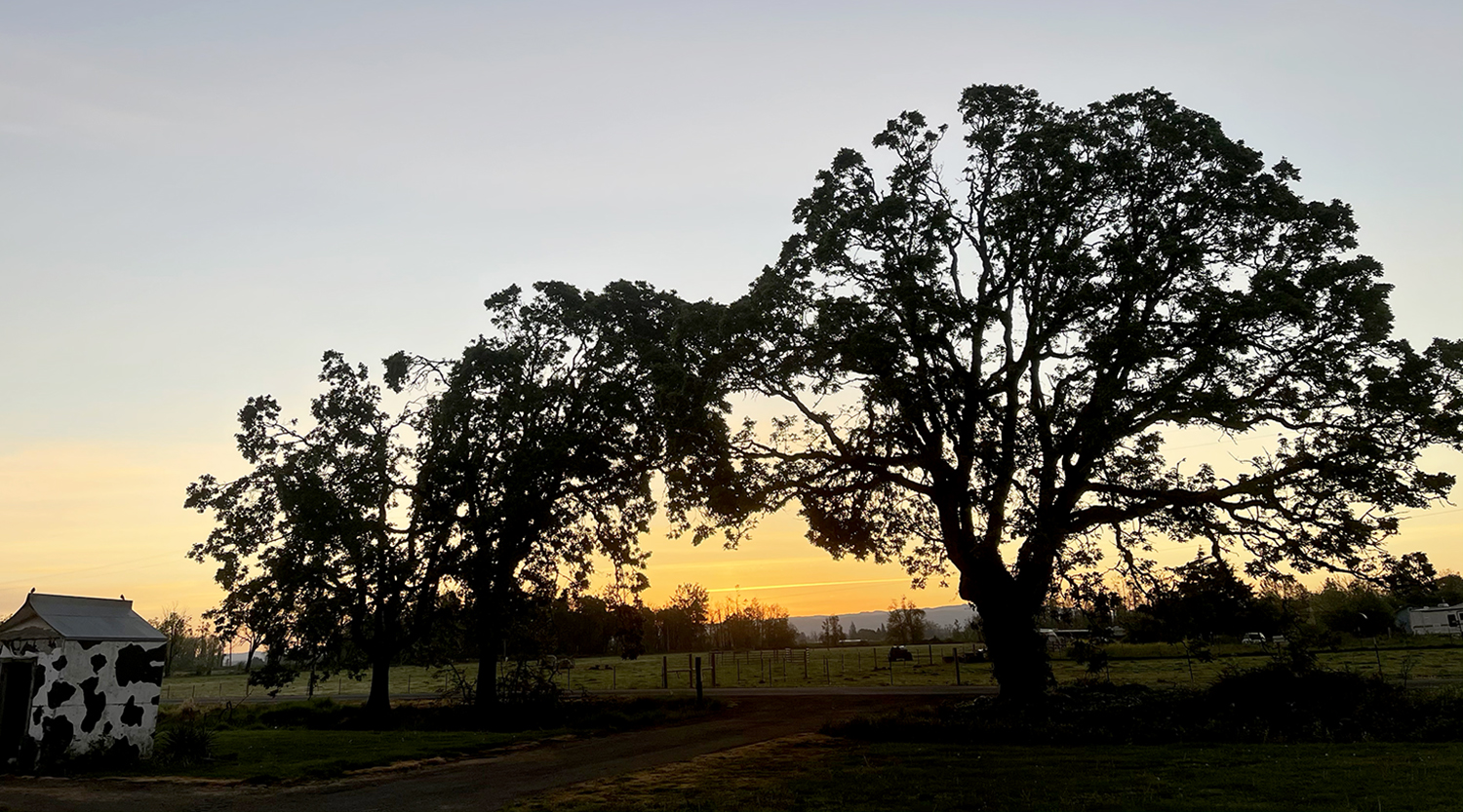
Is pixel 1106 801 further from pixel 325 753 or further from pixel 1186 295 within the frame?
pixel 325 753

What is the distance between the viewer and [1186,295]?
22.4m

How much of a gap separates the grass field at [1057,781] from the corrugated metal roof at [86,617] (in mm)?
10320

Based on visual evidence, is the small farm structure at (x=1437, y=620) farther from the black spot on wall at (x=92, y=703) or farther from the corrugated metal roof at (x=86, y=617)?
the black spot on wall at (x=92, y=703)

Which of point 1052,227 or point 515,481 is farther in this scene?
point 515,481

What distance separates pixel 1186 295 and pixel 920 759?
13.2 m

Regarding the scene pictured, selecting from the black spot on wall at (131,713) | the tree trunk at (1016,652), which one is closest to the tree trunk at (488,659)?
the black spot on wall at (131,713)

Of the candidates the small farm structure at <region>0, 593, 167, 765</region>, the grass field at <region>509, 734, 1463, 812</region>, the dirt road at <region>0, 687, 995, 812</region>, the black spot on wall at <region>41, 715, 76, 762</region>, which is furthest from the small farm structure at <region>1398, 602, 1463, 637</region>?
the black spot on wall at <region>41, 715, 76, 762</region>

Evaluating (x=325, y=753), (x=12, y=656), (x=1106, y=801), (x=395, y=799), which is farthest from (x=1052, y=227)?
(x=12, y=656)

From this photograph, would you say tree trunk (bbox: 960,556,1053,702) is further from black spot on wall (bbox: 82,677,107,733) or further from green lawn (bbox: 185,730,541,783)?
black spot on wall (bbox: 82,677,107,733)

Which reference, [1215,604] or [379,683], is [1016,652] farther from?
[379,683]

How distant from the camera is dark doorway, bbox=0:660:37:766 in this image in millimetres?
17188

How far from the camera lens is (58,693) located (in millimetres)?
16906

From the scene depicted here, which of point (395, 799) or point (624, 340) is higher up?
point (624, 340)

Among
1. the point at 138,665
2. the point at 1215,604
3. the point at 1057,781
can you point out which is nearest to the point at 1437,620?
the point at 1215,604
